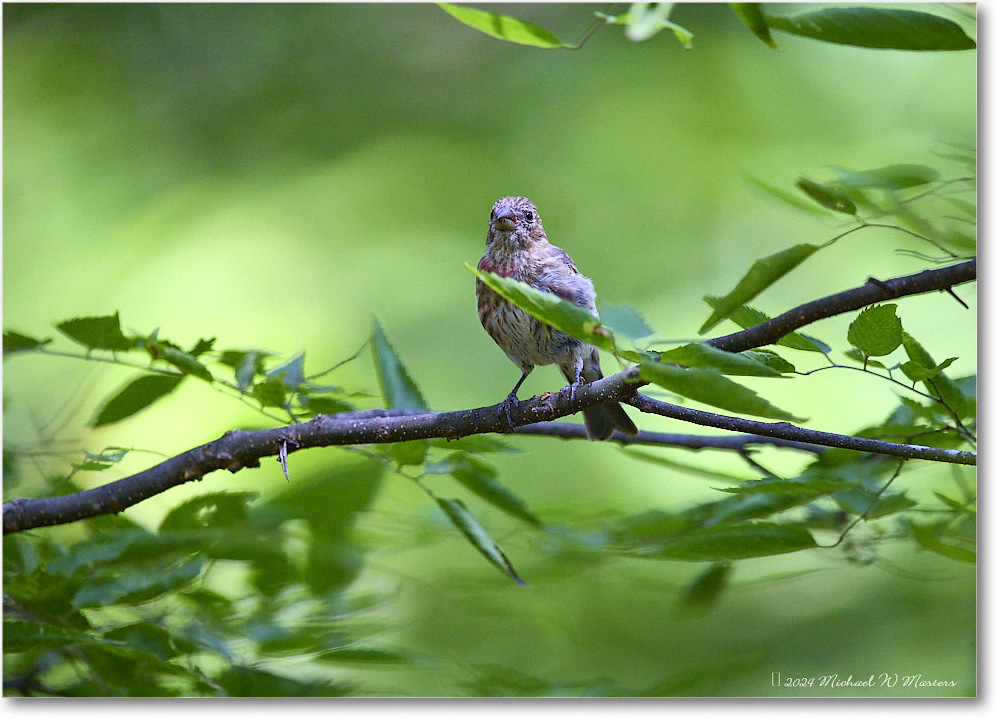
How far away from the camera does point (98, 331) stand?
135 cm

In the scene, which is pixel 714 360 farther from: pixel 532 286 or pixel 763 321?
pixel 532 286

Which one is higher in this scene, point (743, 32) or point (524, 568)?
point (743, 32)

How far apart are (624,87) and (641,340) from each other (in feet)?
5.39

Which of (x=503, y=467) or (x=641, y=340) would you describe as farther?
(x=503, y=467)

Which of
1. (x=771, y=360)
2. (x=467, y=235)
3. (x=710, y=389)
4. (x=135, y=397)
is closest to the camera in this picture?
(x=710, y=389)

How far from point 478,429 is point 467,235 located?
1.64 metres

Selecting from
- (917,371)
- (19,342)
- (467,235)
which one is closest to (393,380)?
(19,342)

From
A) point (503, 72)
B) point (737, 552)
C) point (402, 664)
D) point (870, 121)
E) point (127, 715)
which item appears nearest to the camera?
point (737, 552)

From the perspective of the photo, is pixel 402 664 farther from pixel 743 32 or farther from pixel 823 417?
pixel 743 32

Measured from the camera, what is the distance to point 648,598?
6.72ft

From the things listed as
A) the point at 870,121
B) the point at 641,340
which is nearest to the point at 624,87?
the point at 870,121

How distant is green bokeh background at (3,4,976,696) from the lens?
1.80m

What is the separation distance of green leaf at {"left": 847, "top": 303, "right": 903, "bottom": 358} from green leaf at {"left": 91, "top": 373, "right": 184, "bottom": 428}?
3.58 feet

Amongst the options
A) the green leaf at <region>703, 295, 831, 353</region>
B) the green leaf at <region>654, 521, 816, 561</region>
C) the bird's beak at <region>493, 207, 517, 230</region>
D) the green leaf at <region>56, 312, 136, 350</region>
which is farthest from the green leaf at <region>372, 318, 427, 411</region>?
the green leaf at <region>703, 295, 831, 353</region>
